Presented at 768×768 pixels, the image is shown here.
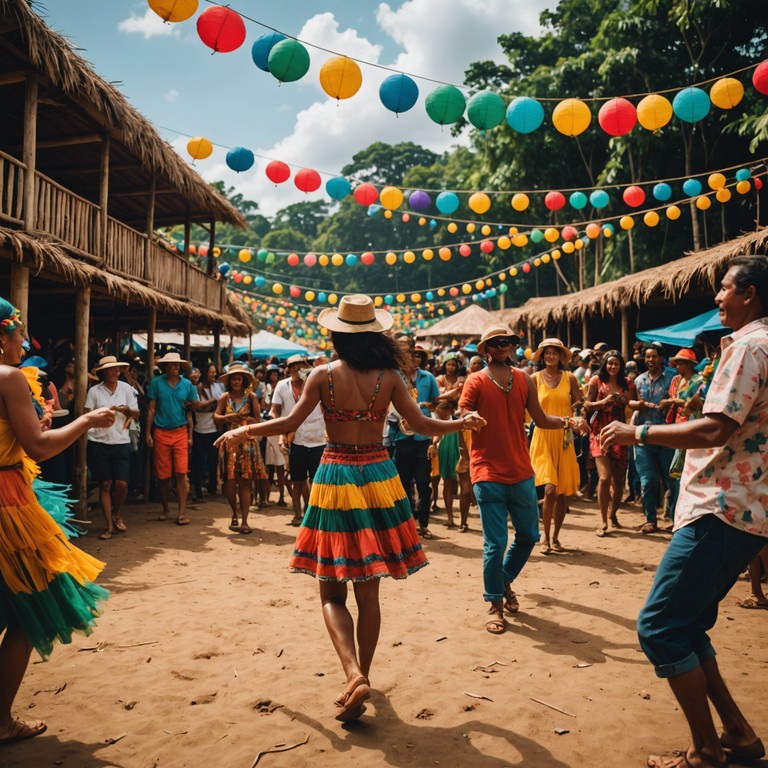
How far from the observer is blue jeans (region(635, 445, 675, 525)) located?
700 cm

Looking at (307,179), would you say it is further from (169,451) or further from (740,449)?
(740,449)

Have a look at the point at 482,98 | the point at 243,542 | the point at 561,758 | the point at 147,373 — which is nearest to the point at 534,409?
the point at 561,758

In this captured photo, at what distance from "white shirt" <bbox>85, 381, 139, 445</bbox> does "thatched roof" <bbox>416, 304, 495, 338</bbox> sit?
44.0 feet

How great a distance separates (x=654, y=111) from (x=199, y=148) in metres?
6.35

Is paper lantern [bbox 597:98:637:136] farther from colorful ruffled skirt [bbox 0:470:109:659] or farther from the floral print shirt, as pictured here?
colorful ruffled skirt [bbox 0:470:109:659]

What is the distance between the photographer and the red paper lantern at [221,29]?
20.0 feet

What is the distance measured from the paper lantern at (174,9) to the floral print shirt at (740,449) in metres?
5.40

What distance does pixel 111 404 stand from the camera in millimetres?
7242

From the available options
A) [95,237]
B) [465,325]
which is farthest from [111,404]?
[465,325]

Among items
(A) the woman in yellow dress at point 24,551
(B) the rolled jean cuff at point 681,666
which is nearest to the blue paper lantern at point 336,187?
(A) the woman in yellow dress at point 24,551

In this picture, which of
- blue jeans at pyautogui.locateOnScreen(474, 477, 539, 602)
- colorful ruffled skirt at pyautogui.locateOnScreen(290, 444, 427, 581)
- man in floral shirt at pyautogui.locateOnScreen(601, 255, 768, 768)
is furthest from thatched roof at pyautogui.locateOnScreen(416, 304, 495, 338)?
man in floral shirt at pyautogui.locateOnScreen(601, 255, 768, 768)

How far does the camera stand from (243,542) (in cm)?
694

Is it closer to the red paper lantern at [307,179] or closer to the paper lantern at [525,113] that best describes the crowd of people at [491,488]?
the paper lantern at [525,113]

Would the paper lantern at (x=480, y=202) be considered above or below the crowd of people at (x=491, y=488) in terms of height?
above
